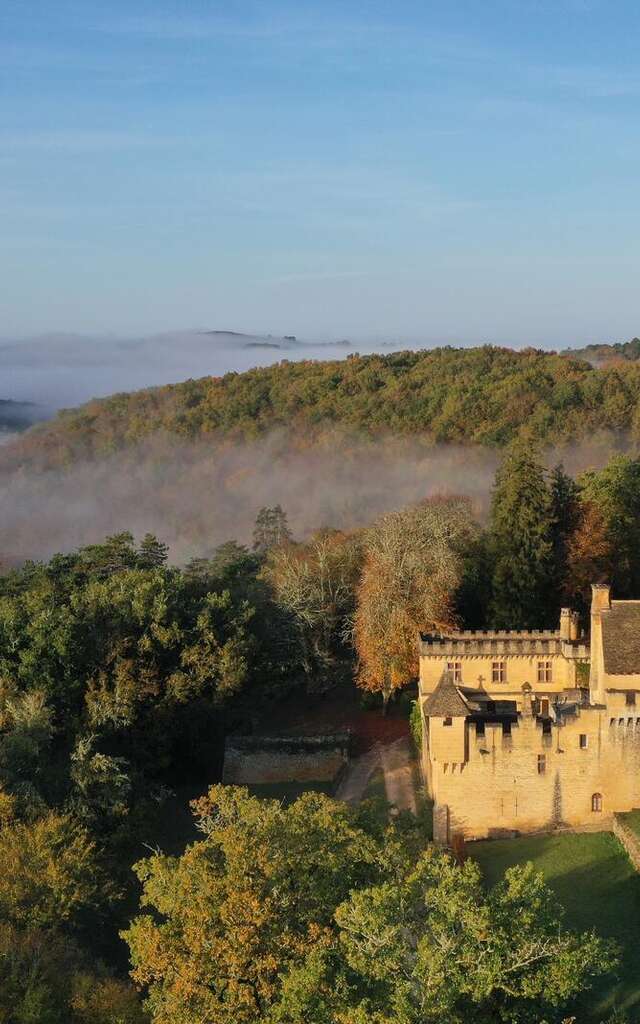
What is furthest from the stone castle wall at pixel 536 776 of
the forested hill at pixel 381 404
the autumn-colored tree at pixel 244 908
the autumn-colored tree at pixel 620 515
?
the forested hill at pixel 381 404

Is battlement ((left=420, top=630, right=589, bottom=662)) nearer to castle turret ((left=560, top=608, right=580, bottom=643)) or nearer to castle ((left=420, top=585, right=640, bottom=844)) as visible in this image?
castle turret ((left=560, top=608, right=580, bottom=643))

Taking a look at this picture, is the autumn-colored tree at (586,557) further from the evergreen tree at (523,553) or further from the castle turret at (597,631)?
the castle turret at (597,631)

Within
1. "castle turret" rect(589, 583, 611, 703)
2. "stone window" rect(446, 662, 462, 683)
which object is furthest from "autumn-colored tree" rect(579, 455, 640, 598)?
"castle turret" rect(589, 583, 611, 703)

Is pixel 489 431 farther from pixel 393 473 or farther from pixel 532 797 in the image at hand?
pixel 532 797

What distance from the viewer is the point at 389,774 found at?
35562mm

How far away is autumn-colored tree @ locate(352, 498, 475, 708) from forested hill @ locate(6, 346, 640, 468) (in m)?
33.7

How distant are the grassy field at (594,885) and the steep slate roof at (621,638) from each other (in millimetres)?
4355

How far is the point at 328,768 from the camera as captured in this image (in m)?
36.9

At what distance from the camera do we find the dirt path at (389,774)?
33906 mm

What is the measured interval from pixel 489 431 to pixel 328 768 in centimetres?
4298

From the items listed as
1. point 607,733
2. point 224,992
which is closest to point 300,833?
point 224,992

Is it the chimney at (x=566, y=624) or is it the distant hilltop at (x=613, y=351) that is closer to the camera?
the chimney at (x=566, y=624)

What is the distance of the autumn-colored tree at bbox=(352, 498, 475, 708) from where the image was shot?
38.8 metres

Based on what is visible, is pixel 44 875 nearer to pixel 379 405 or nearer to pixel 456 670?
pixel 456 670
